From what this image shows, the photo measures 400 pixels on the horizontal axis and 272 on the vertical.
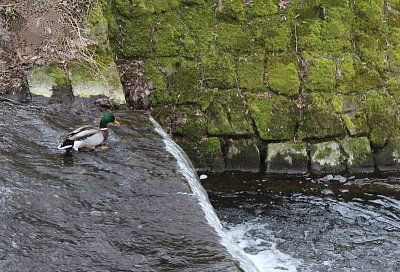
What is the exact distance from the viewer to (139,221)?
13.8 feet

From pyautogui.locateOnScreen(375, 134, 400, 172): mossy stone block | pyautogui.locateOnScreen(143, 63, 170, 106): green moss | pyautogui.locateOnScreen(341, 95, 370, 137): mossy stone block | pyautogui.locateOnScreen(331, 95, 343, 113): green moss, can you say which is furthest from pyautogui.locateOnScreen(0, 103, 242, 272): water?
pyautogui.locateOnScreen(375, 134, 400, 172): mossy stone block

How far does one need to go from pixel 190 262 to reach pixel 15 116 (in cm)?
370

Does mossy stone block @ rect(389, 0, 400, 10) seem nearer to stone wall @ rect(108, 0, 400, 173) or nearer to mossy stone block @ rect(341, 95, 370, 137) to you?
stone wall @ rect(108, 0, 400, 173)

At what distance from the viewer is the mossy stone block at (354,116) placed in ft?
28.7

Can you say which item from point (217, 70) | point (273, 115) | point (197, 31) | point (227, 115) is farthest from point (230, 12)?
point (273, 115)

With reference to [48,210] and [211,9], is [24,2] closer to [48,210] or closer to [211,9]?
[211,9]

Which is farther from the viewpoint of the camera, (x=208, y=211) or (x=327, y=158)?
(x=327, y=158)

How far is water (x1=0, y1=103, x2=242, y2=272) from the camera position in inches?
142

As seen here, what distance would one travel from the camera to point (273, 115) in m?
8.57

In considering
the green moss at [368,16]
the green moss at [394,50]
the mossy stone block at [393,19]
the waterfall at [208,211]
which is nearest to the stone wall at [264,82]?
the green moss at [394,50]

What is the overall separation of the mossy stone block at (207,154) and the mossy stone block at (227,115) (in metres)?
0.20

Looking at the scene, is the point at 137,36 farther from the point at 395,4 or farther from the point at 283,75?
the point at 395,4

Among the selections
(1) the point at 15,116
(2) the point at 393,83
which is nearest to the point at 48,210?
(1) the point at 15,116

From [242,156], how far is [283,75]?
5.49 ft
